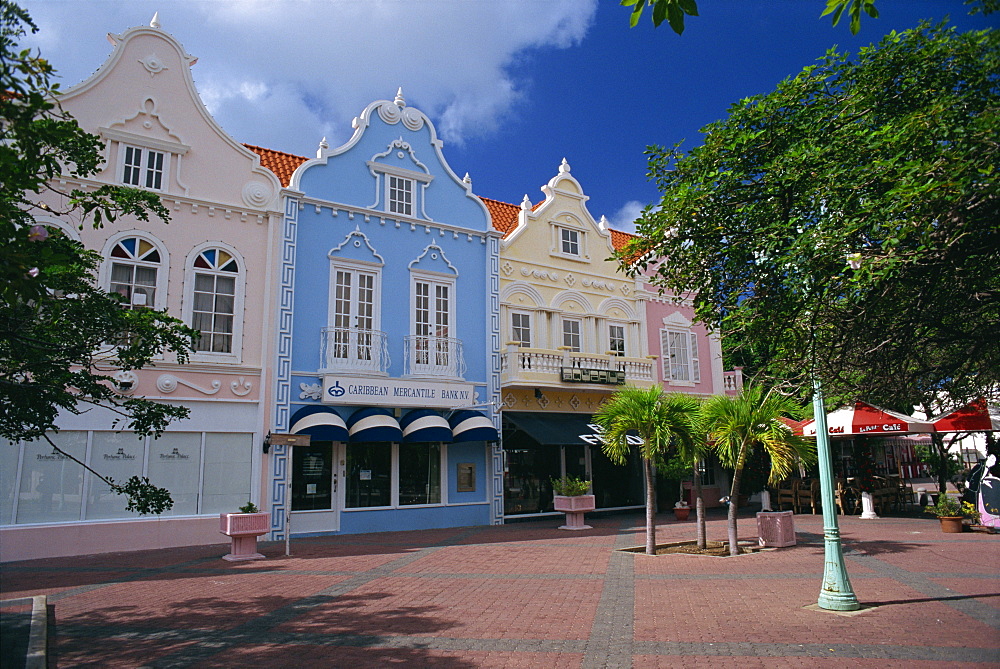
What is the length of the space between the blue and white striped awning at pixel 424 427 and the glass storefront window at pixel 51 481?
6990 millimetres

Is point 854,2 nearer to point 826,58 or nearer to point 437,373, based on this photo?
point 826,58

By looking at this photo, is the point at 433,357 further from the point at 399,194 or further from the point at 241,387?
the point at 241,387

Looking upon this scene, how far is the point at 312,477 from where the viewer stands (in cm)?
1620

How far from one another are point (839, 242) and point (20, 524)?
15.0 meters

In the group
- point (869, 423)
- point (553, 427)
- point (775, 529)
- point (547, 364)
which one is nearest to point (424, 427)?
point (553, 427)

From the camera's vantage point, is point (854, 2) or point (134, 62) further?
point (134, 62)

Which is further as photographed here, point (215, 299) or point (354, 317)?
point (354, 317)

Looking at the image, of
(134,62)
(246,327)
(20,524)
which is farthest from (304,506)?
(134,62)

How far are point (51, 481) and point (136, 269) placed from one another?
15.6 ft

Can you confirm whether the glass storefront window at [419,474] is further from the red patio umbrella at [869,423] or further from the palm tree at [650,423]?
the red patio umbrella at [869,423]

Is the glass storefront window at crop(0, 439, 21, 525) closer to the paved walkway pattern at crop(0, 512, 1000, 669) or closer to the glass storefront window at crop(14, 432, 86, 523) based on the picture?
the glass storefront window at crop(14, 432, 86, 523)

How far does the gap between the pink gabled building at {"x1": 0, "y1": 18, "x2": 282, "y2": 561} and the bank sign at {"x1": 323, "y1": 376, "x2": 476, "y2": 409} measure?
165 cm

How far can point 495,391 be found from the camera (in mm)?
19125

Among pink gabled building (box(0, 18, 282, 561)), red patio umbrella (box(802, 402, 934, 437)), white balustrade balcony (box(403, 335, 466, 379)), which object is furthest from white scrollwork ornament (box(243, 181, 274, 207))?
red patio umbrella (box(802, 402, 934, 437))
